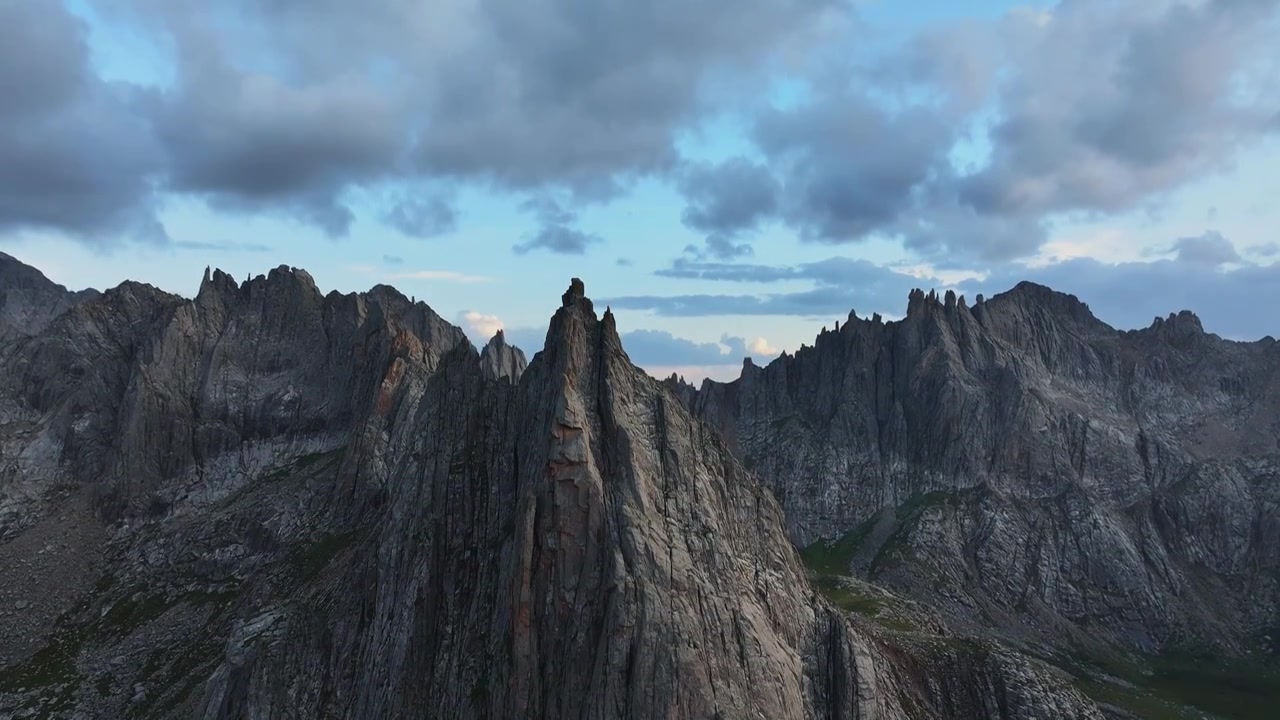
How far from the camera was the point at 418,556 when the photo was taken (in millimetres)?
86125

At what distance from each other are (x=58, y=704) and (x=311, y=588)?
158 feet

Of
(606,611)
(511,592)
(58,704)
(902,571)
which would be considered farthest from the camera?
(902,571)

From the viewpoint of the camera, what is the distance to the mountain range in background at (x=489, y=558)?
72.3 metres

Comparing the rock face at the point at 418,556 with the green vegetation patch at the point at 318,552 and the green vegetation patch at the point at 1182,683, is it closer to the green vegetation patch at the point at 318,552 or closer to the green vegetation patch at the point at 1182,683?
the green vegetation patch at the point at 318,552

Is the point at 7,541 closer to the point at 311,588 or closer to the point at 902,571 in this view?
the point at 311,588

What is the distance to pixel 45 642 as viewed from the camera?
132 meters

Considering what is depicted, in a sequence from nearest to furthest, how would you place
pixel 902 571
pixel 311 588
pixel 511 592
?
1. pixel 511 592
2. pixel 311 588
3. pixel 902 571

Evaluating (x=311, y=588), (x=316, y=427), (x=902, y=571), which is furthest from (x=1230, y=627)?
(x=316, y=427)

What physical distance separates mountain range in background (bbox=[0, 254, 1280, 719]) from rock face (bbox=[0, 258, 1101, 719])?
37 cm

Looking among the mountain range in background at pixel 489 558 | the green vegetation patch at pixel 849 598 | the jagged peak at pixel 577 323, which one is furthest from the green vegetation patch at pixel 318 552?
the green vegetation patch at pixel 849 598

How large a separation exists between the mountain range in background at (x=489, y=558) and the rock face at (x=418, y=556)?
1.21ft

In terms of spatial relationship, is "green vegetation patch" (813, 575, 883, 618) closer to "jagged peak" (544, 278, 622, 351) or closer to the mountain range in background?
the mountain range in background

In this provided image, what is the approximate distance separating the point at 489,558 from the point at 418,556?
873 cm

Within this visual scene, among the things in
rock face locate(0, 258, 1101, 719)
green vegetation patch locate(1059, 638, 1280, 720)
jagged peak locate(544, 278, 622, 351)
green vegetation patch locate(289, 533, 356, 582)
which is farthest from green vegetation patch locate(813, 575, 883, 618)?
green vegetation patch locate(289, 533, 356, 582)
